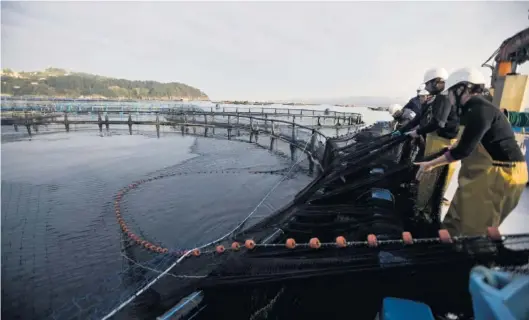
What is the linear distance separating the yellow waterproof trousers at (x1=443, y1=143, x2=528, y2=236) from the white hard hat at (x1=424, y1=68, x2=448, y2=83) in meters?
2.48

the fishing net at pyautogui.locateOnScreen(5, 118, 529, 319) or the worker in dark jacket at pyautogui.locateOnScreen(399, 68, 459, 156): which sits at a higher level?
the worker in dark jacket at pyautogui.locateOnScreen(399, 68, 459, 156)

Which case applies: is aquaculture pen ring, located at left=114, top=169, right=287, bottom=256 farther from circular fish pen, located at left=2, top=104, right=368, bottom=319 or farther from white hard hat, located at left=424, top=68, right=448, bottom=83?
white hard hat, located at left=424, top=68, right=448, bottom=83

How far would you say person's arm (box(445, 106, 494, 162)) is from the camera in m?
2.42

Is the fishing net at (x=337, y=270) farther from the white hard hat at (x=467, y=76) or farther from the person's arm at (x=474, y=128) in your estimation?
the white hard hat at (x=467, y=76)

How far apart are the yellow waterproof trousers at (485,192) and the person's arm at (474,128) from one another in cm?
36

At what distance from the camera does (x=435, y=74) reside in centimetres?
470

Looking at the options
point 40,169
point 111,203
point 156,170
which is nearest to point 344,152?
point 111,203

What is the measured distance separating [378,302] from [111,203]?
7.15 metres

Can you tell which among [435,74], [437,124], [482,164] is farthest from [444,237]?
[435,74]

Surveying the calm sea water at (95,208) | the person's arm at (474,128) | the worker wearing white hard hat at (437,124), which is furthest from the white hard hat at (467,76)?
the calm sea water at (95,208)

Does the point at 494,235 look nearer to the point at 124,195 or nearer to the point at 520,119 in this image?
the point at 520,119

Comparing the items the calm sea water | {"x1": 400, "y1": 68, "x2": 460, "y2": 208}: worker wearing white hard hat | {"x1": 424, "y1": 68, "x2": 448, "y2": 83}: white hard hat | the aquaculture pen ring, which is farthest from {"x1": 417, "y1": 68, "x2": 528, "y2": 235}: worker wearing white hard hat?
the calm sea water

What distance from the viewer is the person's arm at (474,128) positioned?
242 centimetres

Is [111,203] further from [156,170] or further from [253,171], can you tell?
[253,171]
